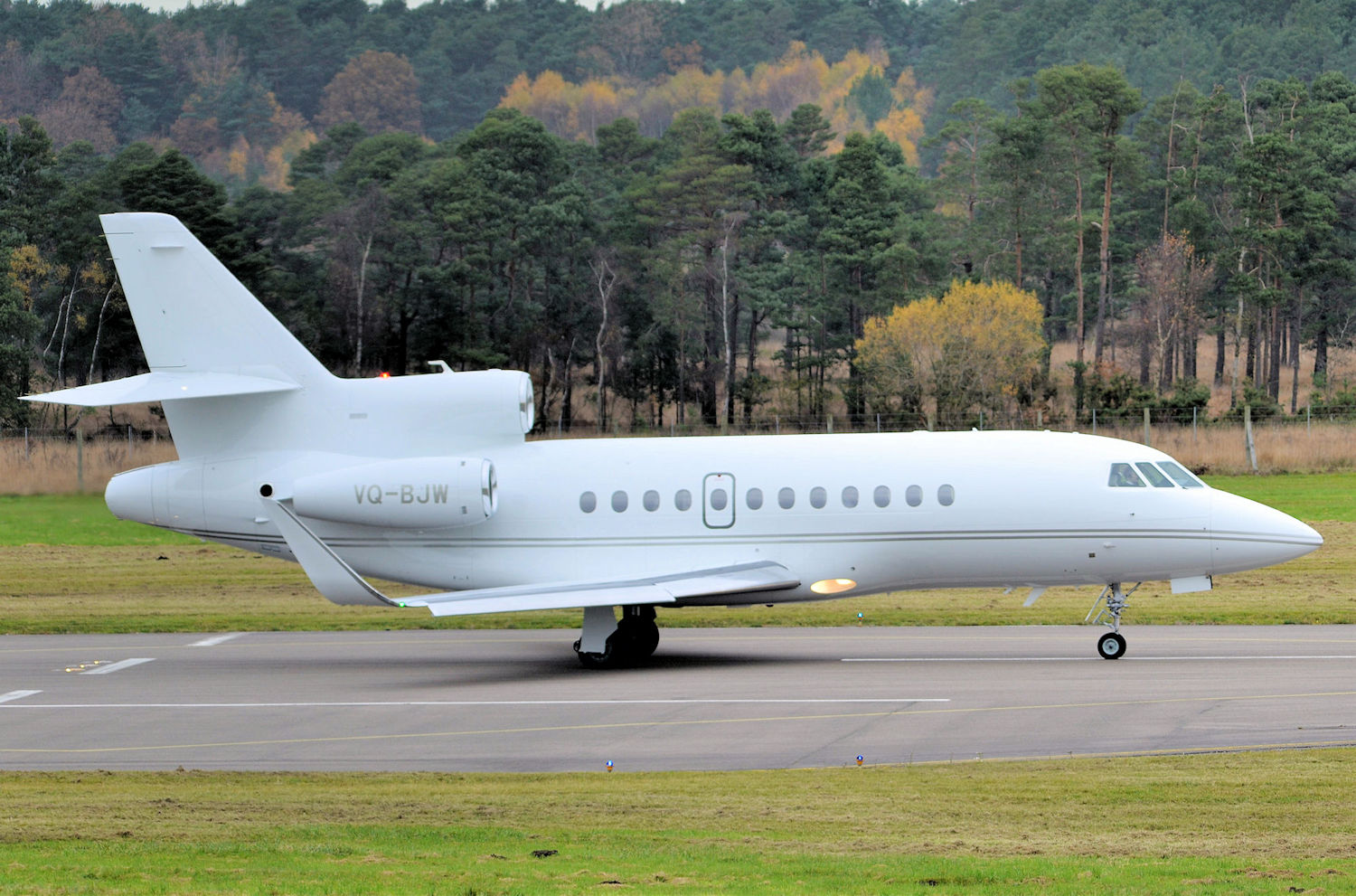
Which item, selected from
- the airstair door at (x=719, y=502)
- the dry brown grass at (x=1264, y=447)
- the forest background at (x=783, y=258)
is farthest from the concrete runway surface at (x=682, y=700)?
the forest background at (x=783, y=258)

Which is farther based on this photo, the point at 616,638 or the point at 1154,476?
the point at 616,638

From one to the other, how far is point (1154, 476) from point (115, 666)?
54.6 feet

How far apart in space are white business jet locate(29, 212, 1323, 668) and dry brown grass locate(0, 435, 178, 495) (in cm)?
1197

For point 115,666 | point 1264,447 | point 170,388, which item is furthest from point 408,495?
point 1264,447

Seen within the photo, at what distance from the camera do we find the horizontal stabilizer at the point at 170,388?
23703 mm

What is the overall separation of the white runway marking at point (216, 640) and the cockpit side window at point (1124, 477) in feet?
51.5

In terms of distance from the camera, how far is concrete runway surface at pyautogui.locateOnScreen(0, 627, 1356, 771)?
57.1 feet

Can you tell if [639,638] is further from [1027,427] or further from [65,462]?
[1027,427]

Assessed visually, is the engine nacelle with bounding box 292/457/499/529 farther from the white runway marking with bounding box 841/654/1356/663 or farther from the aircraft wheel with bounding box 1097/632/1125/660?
the aircraft wheel with bounding box 1097/632/1125/660

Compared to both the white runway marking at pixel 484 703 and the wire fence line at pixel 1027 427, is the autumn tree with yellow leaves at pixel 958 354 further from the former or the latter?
the white runway marking at pixel 484 703

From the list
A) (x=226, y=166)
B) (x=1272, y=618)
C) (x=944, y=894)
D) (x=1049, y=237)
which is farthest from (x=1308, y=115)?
(x=226, y=166)

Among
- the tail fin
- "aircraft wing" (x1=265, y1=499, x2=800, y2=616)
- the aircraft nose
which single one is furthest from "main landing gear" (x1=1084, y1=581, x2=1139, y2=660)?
the tail fin

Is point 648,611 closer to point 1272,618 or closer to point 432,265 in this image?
point 1272,618

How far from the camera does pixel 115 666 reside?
2506 cm
